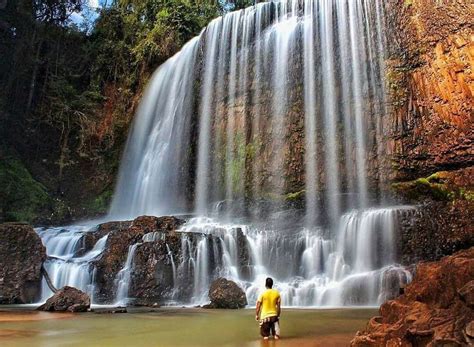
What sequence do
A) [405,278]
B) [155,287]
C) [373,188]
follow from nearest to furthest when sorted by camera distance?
[405,278] < [155,287] < [373,188]

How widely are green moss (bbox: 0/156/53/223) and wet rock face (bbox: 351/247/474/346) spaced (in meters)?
18.6

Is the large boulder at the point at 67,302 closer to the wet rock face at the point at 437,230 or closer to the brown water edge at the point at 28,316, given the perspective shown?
the brown water edge at the point at 28,316

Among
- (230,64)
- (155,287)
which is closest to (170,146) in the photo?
(230,64)

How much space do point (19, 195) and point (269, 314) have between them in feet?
57.7

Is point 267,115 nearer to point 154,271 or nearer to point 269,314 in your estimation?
point 154,271

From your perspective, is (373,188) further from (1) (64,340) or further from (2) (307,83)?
(1) (64,340)

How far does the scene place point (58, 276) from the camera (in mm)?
14406

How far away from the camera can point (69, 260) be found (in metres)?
14.8

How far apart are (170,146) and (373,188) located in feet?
30.7

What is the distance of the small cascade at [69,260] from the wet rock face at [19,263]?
36 centimetres

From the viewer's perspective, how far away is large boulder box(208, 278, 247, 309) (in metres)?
11.6

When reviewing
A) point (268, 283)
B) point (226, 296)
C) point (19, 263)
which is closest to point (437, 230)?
point (226, 296)

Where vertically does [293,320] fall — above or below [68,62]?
below

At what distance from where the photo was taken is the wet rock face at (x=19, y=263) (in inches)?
543
